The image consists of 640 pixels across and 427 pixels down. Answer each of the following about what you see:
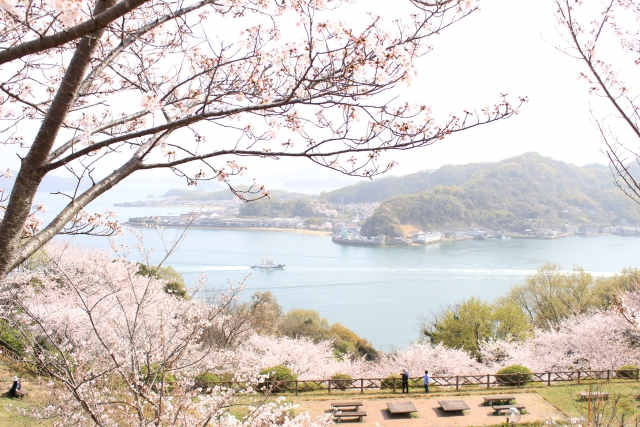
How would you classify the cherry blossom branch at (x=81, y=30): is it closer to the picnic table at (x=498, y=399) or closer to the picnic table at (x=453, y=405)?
the picnic table at (x=453, y=405)

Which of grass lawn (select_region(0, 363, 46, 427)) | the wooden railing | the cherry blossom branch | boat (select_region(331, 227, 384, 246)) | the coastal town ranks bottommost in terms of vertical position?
the wooden railing

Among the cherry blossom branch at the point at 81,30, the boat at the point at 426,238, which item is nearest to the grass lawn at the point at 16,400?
the cherry blossom branch at the point at 81,30

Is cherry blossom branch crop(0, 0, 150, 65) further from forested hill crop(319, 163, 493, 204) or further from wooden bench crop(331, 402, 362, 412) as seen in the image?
forested hill crop(319, 163, 493, 204)

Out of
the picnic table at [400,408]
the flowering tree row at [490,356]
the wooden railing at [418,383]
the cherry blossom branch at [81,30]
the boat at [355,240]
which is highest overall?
the cherry blossom branch at [81,30]

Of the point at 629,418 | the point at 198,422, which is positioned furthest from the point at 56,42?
the point at 629,418

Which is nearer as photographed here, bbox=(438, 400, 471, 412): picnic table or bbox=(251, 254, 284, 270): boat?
bbox=(438, 400, 471, 412): picnic table

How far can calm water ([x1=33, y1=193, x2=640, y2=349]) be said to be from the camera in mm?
24562

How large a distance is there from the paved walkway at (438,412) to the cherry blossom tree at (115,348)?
118cm

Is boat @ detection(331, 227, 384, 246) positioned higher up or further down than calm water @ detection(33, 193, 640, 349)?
higher up

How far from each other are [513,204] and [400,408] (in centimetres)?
5764

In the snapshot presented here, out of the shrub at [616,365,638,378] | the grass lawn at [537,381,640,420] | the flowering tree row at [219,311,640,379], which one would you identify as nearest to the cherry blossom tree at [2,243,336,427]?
the flowering tree row at [219,311,640,379]

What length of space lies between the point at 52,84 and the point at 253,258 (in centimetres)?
3578

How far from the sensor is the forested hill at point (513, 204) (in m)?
54.5

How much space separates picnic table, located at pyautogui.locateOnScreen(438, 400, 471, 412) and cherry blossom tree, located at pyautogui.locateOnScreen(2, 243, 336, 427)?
2230mm
